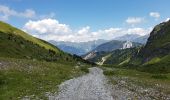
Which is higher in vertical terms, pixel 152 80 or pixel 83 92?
pixel 152 80

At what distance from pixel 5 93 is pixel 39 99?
523cm

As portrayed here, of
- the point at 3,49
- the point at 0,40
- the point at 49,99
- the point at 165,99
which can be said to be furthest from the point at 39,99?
the point at 0,40

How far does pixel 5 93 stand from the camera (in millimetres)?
36906

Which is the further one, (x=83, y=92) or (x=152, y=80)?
(x=152, y=80)

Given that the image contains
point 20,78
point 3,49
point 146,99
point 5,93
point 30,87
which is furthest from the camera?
point 3,49

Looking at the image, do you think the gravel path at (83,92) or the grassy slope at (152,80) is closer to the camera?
the gravel path at (83,92)

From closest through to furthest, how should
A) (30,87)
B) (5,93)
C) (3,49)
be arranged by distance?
(5,93) → (30,87) → (3,49)

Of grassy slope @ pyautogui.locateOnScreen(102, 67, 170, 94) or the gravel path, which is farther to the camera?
grassy slope @ pyautogui.locateOnScreen(102, 67, 170, 94)

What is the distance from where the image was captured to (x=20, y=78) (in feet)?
163

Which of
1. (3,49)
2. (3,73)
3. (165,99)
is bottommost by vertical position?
(165,99)

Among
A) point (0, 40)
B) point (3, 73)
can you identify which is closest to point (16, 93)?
point (3, 73)

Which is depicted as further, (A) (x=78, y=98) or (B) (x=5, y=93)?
(B) (x=5, y=93)

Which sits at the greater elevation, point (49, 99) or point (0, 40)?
point (0, 40)

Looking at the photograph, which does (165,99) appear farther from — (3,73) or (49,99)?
(3,73)
